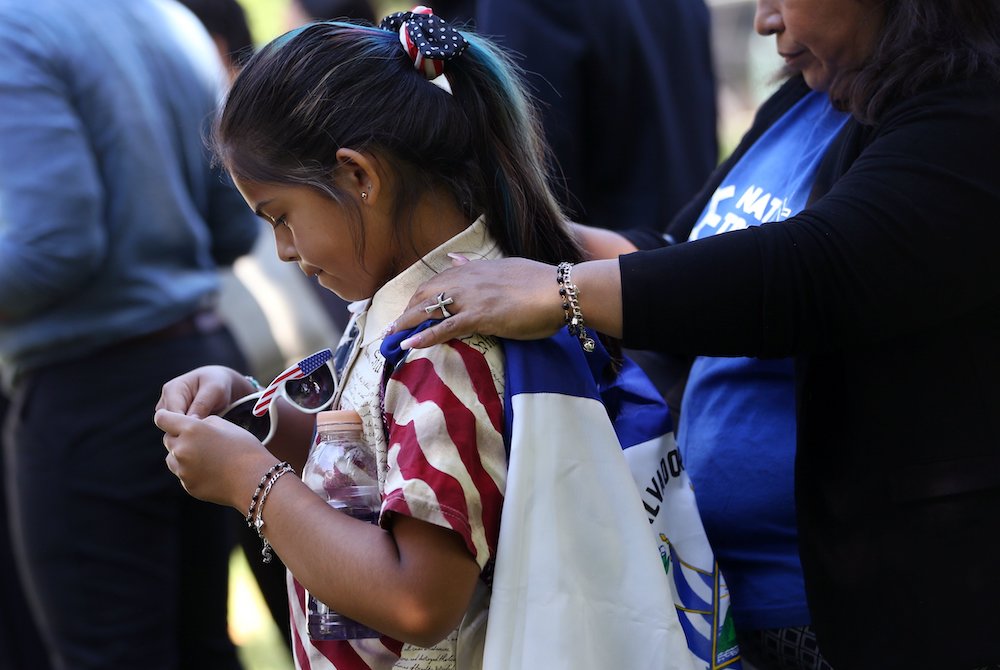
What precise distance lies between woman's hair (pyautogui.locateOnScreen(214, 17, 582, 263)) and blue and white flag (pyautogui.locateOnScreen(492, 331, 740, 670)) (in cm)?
25

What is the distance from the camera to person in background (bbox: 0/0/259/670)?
99.1 inches

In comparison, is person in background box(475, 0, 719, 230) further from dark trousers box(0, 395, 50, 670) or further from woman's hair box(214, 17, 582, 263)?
dark trousers box(0, 395, 50, 670)

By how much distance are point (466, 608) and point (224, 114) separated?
75 cm

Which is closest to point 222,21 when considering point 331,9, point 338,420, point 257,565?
point 331,9

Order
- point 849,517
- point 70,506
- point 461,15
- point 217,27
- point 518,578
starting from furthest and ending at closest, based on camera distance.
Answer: point 217,27 < point 461,15 < point 70,506 < point 849,517 < point 518,578

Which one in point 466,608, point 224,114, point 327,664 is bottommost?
point 327,664

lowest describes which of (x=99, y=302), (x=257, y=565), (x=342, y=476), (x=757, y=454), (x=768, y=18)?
(x=257, y=565)

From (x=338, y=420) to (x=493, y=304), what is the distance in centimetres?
26

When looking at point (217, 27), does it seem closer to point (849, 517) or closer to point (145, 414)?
point (145, 414)

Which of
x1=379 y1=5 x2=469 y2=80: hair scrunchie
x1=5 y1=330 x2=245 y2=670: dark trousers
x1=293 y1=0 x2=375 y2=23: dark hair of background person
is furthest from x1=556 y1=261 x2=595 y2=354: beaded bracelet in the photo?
x1=293 y1=0 x2=375 y2=23: dark hair of background person

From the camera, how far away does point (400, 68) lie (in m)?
1.55

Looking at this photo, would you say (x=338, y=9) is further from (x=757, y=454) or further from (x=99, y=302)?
(x=757, y=454)

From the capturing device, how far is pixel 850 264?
1328 millimetres

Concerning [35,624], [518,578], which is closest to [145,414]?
[35,624]
